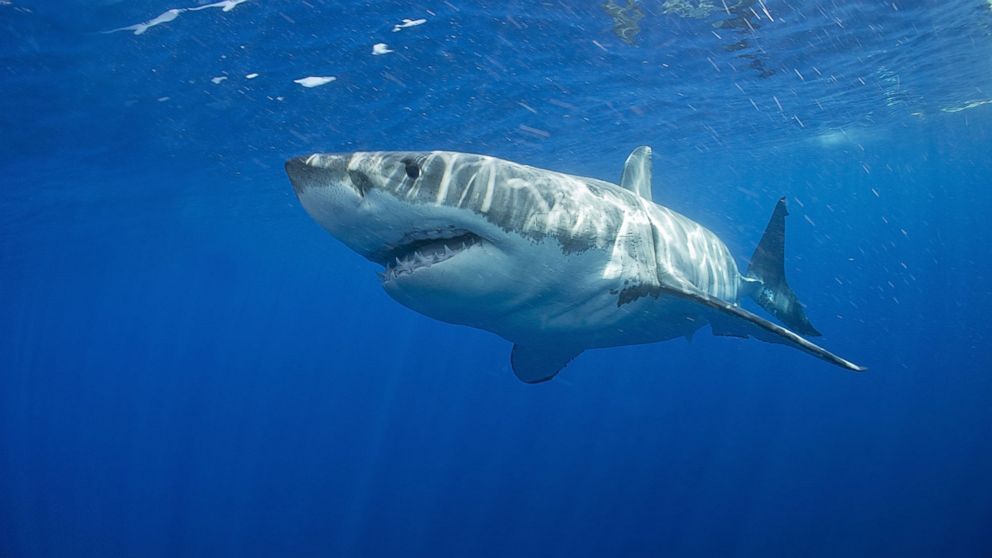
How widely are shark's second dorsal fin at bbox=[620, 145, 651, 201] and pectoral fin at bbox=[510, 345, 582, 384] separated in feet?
6.41

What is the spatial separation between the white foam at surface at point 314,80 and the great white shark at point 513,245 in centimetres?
1094

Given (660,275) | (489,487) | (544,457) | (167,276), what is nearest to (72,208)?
(489,487)

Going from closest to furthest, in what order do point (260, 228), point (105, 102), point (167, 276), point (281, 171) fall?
point (105, 102), point (281, 171), point (260, 228), point (167, 276)

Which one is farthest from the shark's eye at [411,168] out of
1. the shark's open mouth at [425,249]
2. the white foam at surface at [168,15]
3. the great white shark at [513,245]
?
the white foam at surface at [168,15]

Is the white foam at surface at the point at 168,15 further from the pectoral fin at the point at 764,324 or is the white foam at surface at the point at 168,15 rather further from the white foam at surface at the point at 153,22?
the pectoral fin at the point at 764,324

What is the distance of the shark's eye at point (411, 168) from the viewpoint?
2643 millimetres

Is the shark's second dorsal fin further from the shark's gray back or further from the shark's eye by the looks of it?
the shark's eye

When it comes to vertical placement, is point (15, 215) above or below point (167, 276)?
above

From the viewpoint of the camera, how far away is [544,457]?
23719mm

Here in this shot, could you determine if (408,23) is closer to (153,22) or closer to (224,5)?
(224,5)

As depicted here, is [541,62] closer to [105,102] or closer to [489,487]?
[105,102]

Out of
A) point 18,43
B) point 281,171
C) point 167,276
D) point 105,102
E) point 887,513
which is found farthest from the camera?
point 167,276

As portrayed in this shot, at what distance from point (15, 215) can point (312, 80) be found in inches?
669

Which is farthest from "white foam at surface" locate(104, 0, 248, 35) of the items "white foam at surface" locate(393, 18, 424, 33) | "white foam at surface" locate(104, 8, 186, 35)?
"white foam at surface" locate(393, 18, 424, 33)
